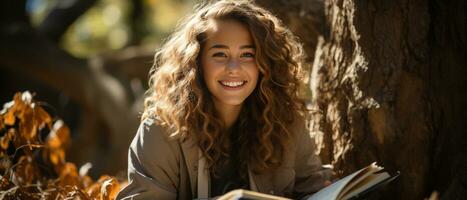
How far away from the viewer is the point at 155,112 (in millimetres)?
2811

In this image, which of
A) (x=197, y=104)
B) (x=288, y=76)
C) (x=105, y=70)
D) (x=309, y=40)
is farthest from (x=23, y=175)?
(x=105, y=70)

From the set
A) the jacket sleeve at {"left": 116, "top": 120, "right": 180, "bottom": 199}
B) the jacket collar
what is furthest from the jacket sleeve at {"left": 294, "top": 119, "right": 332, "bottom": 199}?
the jacket sleeve at {"left": 116, "top": 120, "right": 180, "bottom": 199}

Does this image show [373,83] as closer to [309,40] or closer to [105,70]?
[309,40]

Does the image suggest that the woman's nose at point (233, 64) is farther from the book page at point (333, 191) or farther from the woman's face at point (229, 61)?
the book page at point (333, 191)

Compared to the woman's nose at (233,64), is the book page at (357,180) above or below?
below

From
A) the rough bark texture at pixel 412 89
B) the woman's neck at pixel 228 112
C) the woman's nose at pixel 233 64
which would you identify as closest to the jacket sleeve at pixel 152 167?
the woman's neck at pixel 228 112

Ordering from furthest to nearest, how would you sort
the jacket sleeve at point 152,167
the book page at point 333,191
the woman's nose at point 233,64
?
the woman's nose at point 233,64
the jacket sleeve at point 152,167
the book page at point 333,191

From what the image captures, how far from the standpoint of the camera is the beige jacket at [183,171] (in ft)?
8.66

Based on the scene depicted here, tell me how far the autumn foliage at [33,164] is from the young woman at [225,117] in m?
0.32

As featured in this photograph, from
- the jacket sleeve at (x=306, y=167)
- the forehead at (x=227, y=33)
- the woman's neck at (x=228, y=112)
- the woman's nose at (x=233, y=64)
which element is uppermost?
the forehead at (x=227, y=33)

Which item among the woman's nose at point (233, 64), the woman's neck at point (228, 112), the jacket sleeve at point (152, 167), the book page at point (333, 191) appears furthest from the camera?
the woman's neck at point (228, 112)

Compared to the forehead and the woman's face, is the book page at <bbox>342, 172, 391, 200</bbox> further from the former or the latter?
the forehead

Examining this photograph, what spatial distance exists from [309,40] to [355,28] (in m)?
0.80

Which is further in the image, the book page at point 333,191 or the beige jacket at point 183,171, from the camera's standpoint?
the beige jacket at point 183,171
